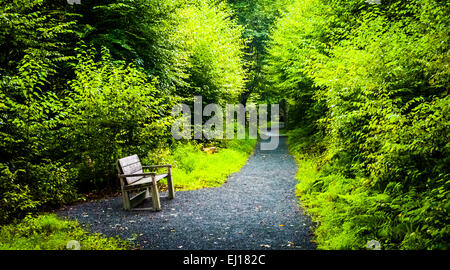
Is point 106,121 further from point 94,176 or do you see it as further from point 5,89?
point 5,89

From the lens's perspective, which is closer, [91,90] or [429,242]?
[429,242]

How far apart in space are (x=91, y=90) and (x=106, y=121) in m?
0.91

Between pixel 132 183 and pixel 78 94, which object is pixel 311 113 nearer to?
pixel 132 183

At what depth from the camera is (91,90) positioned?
747 cm

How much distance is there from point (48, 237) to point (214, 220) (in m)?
2.94

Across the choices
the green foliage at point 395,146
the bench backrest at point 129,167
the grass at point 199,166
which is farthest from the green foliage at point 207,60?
the green foliage at point 395,146

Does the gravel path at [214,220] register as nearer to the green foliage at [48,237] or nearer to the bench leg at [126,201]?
the bench leg at [126,201]

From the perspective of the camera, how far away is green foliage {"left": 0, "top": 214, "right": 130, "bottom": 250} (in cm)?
427

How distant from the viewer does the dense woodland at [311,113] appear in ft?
14.1

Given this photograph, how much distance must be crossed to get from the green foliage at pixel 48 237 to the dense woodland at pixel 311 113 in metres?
0.40

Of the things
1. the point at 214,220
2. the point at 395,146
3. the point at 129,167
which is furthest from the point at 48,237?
the point at 395,146

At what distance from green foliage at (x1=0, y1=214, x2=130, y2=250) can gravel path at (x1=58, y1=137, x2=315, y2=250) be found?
13.4 inches

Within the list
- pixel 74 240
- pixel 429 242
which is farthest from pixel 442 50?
pixel 74 240

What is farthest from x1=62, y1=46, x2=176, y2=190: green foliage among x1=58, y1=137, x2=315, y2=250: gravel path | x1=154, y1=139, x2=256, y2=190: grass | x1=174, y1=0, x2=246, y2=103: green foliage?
x1=174, y1=0, x2=246, y2=103: green foliage
